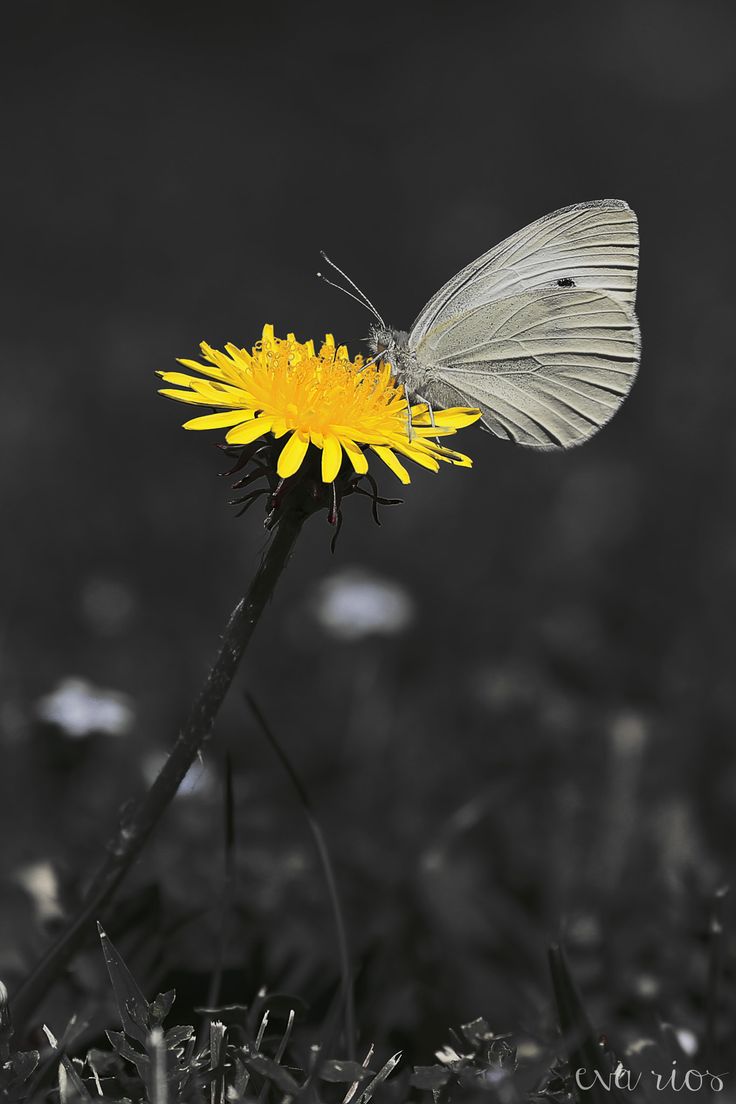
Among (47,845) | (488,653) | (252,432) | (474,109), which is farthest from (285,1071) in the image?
(474,109)

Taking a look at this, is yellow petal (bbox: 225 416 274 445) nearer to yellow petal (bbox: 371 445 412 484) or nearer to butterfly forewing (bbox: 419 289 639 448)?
yellow petal (bbox: 371 445 412 484)

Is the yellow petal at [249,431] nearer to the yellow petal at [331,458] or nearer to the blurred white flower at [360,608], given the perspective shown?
the yellow petal at [331,458]

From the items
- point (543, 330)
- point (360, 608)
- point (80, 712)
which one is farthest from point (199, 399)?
point (360, 608)

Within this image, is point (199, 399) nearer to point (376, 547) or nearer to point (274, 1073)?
point (274, 1073)

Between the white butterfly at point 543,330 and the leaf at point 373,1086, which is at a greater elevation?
the white butterfly at point 543,330

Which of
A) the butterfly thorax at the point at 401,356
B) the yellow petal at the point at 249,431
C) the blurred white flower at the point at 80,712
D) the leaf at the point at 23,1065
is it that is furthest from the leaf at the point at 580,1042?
the blurred white flower at the point at 80,712

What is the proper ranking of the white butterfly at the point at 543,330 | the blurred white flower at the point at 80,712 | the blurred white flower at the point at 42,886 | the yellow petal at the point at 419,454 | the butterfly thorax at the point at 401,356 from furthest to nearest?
the blurred white flower at the point at 80,712
the white butterfly at the point at 543,330
the butterfly thorax at the point at 401,356
the blurred white flower at the point at 42,886
the yellow petal at the point at 419,454

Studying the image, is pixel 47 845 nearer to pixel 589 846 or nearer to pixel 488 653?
pixel 589 846
